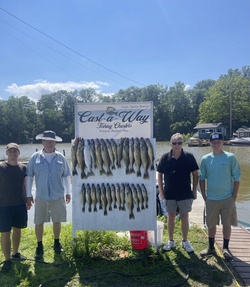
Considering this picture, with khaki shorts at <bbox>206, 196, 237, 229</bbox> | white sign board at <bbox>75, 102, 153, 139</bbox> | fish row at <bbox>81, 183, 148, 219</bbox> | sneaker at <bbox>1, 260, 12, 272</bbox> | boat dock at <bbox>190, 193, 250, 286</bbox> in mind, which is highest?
white sign board at <bbox>75, 102, 153, 139</bbox>

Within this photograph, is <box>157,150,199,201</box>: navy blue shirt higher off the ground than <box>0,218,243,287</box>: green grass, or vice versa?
<box>157,150,199,201</box>: navy blue shirt

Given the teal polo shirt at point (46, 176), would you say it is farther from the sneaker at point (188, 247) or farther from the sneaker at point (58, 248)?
the sneaker at point (188, 247)

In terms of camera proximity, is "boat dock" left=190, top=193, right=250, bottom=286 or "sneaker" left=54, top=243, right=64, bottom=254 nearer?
"boat dock" left=190, top=193, right=250, bottom=286

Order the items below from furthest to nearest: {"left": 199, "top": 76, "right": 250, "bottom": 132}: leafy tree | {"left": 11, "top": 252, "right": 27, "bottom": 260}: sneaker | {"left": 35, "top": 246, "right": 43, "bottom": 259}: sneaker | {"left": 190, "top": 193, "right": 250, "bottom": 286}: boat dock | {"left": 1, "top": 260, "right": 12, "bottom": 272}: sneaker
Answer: {"left": 199, "top": 76, "right": 250, "bottom": 132}: leafy tree, {"left": 35, "top": 246, "right": 43, "bottom": 259}: sneaker, {"left": 11, "top": 252, "right": 27, "bottom": 260}: sneaker, {"left": 1, "top": 260, "right": 12, "bottom": 272}: sneaker, {"left": 190, "top": 193, "right": 250, "bottom": 286}: boat dock

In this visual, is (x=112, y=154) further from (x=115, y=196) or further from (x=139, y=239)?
(x=139, y=239)

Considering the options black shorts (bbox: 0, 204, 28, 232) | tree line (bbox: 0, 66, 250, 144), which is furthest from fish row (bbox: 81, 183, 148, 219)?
tree line (bbox: 0, 66, 250, 144)

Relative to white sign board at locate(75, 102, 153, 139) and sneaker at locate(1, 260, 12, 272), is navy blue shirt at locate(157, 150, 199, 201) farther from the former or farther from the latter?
sneaker at locate(1, 260, 12, 272)

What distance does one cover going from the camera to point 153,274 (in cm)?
332

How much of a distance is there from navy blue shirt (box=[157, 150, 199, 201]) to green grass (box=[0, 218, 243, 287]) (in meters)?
0.97

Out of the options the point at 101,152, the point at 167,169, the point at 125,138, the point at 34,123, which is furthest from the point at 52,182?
the point at 34,123

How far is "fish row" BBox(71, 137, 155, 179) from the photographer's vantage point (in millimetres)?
3734

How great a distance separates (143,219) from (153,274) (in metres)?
→ 0.82

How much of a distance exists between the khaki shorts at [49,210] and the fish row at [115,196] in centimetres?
38

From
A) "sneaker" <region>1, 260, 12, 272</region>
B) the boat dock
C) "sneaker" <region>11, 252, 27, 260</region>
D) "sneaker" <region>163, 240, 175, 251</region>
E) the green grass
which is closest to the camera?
the green grass
